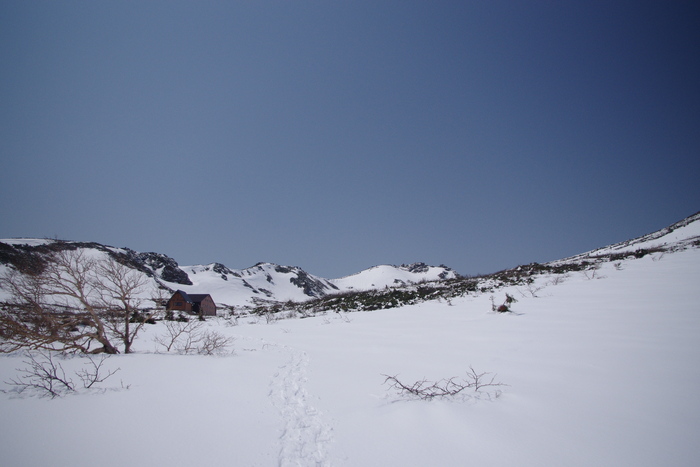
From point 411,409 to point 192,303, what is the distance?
47.7m

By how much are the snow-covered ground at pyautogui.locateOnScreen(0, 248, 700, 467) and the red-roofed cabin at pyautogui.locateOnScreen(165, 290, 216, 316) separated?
131 ft

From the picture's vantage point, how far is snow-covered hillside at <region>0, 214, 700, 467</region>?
84.9 inches

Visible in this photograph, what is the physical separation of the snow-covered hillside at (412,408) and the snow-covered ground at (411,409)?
2cm

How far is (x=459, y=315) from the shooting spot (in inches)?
341

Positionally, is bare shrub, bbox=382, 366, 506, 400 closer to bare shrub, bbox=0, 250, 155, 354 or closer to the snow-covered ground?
Answer: the snow-covered ground

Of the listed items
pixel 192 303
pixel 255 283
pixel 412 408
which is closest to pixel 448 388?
pixel 412 408

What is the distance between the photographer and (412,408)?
9.79ft

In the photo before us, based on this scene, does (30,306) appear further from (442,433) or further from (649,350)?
(649,350)

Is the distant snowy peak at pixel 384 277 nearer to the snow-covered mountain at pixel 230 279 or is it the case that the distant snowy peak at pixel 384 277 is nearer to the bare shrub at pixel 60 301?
the snow-covered mountain at pixel 230 279

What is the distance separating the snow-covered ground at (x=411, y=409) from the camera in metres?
2.16

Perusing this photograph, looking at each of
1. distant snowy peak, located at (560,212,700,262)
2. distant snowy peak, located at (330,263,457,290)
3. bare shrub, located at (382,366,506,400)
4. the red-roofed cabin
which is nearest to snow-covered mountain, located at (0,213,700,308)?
distant snowy peak, located at (330,263,457,290)

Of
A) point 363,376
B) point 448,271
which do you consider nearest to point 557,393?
point 363,376

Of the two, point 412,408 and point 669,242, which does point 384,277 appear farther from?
point 412,408

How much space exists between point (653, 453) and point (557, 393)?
1.03 meters
